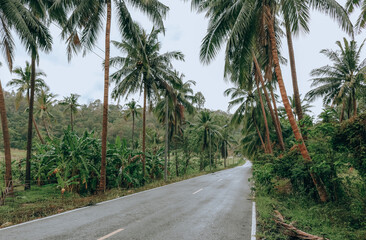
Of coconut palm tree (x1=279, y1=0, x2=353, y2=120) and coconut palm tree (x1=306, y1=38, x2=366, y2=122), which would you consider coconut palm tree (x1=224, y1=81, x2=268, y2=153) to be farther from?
coconut palm tree (x1=279, y1=0, x2=353, y2=120)

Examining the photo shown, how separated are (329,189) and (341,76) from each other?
15760 mm

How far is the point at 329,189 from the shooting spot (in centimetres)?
796

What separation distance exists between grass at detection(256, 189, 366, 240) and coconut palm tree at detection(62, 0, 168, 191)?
8187 mm

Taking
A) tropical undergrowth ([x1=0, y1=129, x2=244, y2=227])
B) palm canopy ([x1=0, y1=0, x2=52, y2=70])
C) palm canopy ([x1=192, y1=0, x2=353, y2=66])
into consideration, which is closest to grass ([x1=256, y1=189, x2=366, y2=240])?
palm canopy ([x1=192, y1=0, x2=353, y2=66])

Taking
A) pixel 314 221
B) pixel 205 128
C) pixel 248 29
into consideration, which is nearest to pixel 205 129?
pixel 205 128

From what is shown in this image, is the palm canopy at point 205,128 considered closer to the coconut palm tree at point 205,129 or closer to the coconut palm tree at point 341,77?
the coconut palm tree at point 205,129

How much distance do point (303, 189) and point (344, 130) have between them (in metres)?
3.95

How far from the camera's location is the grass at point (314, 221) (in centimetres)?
507

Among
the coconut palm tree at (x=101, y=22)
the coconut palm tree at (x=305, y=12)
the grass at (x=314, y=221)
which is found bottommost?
the grass at (x=314, y=221)

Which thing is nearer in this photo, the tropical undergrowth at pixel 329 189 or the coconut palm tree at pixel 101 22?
the tropical undergrowth at pixel 329 189

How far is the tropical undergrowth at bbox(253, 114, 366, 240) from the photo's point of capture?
554 cm

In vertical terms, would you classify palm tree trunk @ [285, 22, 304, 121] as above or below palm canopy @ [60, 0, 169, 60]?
below

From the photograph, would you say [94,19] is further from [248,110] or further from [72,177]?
[248,110]

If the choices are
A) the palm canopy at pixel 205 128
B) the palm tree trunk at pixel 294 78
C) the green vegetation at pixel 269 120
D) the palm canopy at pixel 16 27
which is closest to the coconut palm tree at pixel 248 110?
the green vegetation at pixel 269 120
